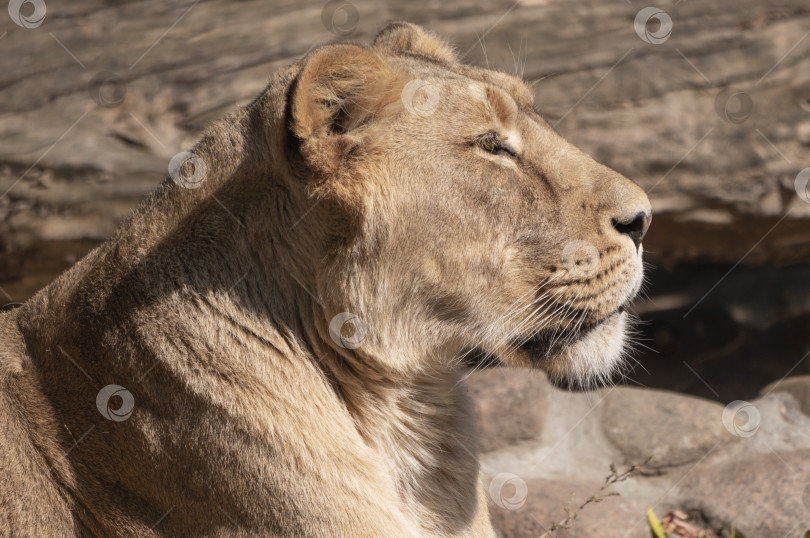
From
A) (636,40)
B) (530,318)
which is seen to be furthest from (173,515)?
(636,40)

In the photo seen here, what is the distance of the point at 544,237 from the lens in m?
2.54

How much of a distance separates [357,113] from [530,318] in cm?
79

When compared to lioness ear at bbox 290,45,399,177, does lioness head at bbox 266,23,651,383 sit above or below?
below
